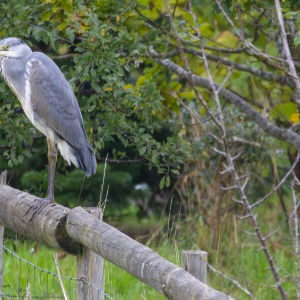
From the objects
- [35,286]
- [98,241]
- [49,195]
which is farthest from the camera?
[49,195]

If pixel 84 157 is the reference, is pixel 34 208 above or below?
above

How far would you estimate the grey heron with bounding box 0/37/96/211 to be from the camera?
4.82 m

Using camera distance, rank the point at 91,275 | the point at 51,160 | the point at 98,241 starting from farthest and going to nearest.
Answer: the point at 51,160 → the point at 91,275 → the point at 98,241

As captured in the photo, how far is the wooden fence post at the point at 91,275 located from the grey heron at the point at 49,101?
5.59ft

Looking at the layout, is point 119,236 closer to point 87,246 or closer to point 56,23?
point 87,246

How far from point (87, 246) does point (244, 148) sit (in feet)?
15.7

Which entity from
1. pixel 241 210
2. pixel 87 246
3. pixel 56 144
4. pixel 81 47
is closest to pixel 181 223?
pixel 241 210

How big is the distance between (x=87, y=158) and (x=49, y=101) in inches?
21.0

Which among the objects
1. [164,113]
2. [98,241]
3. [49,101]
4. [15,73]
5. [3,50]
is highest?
[98,241]

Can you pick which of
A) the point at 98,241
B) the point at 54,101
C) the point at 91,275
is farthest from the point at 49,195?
the point at 98,241

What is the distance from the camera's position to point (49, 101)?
504 centimetres

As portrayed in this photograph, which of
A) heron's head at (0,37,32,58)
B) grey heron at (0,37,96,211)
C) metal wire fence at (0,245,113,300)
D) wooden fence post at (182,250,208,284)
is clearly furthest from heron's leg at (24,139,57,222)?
wooden fence post at (182,250,208,284)

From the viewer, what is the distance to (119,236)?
2670mm

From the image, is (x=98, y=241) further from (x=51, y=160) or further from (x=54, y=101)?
(x=54, y=101)
